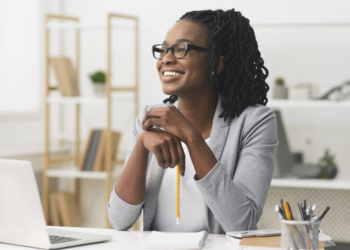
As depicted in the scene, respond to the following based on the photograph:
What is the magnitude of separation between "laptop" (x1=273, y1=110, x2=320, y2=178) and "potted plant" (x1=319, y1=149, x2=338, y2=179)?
0.11 ft

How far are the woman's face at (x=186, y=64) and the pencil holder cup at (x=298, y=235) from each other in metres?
0.64

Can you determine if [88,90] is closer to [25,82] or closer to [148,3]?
[25,82]

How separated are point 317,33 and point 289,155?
0.75 metres

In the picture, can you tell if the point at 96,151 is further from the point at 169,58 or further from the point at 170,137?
the point at 170,137

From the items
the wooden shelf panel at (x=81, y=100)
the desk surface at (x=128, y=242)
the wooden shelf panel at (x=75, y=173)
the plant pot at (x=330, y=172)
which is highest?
the wooden shelf panel at (x=81, y=100)

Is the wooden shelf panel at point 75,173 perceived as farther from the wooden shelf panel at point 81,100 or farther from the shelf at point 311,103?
the shelf at point 311,103

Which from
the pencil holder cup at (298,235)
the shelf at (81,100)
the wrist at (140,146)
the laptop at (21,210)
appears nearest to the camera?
the pencil holder cup at (298,235)

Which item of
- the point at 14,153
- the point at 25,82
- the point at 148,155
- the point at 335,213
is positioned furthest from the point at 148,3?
the point at 148,155

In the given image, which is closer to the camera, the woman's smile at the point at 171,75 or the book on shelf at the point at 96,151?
the woman's smile at the point at 171,75

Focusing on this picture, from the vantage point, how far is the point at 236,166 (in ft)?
5.05

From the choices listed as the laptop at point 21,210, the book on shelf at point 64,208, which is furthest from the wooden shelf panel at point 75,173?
the laptop at point 21,210

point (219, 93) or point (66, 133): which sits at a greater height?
point (219, 93)

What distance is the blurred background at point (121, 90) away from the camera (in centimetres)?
296

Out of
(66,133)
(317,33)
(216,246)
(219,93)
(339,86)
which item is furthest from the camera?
(66,133)
